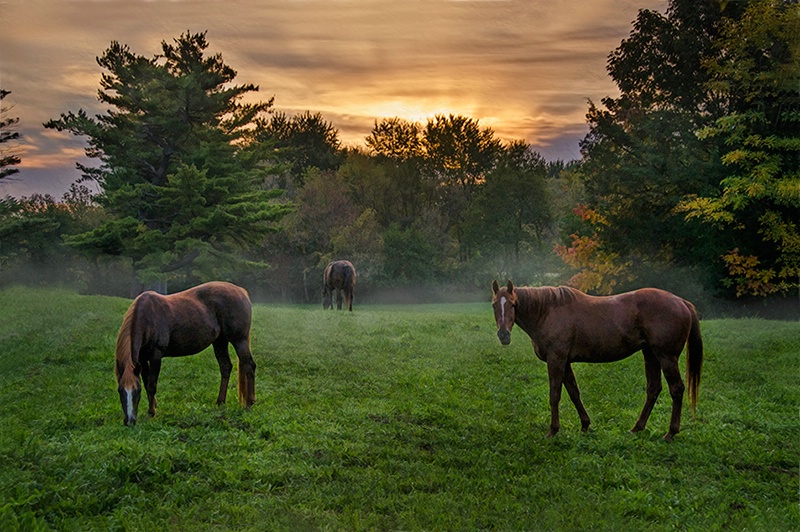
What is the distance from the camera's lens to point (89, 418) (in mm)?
6883

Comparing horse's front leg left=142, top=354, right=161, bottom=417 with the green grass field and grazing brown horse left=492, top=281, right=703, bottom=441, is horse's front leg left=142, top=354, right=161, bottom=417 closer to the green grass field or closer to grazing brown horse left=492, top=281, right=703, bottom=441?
the green grass field

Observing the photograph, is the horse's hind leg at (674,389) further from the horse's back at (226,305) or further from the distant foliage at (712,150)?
the distant foliage at (712,150)

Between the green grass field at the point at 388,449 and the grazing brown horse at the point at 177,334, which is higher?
the grazing brown horse at the point at 177,334

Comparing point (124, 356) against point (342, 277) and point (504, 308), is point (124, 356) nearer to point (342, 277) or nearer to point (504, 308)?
point (504, 308)

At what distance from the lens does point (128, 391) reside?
627cm

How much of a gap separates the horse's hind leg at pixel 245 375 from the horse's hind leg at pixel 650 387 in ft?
15.6

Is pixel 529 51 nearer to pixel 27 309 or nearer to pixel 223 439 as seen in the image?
pixel 223 439

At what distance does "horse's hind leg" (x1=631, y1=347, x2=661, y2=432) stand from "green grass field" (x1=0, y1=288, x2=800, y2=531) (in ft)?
0.46

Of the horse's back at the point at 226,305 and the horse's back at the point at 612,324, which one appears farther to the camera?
the horse's back at the point at 226,305

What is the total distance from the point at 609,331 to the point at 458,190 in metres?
17.4

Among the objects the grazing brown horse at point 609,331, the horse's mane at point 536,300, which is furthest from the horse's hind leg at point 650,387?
the horse's mane at point 536,300

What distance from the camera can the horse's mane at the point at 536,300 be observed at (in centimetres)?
674

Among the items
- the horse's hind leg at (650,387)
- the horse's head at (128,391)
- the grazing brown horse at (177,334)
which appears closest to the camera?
the horse's head at (128,391)

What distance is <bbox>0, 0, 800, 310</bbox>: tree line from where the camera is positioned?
14.3m
